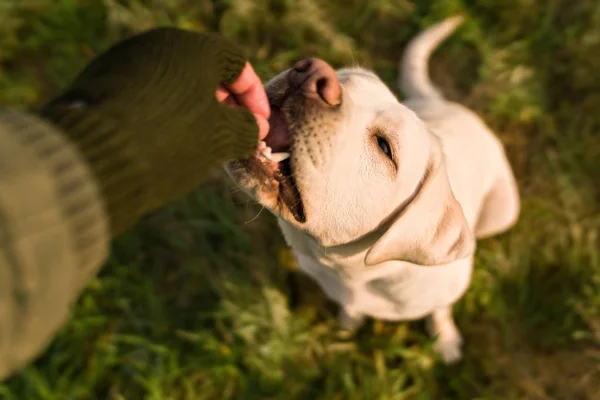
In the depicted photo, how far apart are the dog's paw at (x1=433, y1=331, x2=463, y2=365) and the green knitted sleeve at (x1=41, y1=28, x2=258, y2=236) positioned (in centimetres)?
200

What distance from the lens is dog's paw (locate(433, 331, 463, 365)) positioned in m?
2.67

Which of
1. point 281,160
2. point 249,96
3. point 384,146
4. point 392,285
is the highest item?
point 249,96

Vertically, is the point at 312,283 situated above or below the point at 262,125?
below

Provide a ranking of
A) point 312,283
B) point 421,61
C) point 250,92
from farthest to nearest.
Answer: point 421,61 → point 312,283 → point 250,92

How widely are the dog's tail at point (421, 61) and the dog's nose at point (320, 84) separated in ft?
4.76

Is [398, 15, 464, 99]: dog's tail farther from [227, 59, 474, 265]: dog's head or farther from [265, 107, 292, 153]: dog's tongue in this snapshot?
[265, 107, 292, 153]: dog's tongue

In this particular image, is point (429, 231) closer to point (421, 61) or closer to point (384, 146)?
point (384, 146)

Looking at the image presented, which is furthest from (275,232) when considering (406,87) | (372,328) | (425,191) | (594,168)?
(594,168)

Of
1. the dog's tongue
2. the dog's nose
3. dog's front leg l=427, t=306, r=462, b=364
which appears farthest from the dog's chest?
the dog's nose

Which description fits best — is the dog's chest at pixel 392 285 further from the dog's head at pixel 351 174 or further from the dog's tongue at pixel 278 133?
the dog's tongue at pixel 278 133

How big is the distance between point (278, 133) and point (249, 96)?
0.22m

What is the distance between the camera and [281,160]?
5.20ft

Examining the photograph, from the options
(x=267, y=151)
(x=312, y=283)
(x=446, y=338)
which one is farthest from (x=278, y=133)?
(x=446, y=338)

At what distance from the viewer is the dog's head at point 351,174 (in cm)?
151
